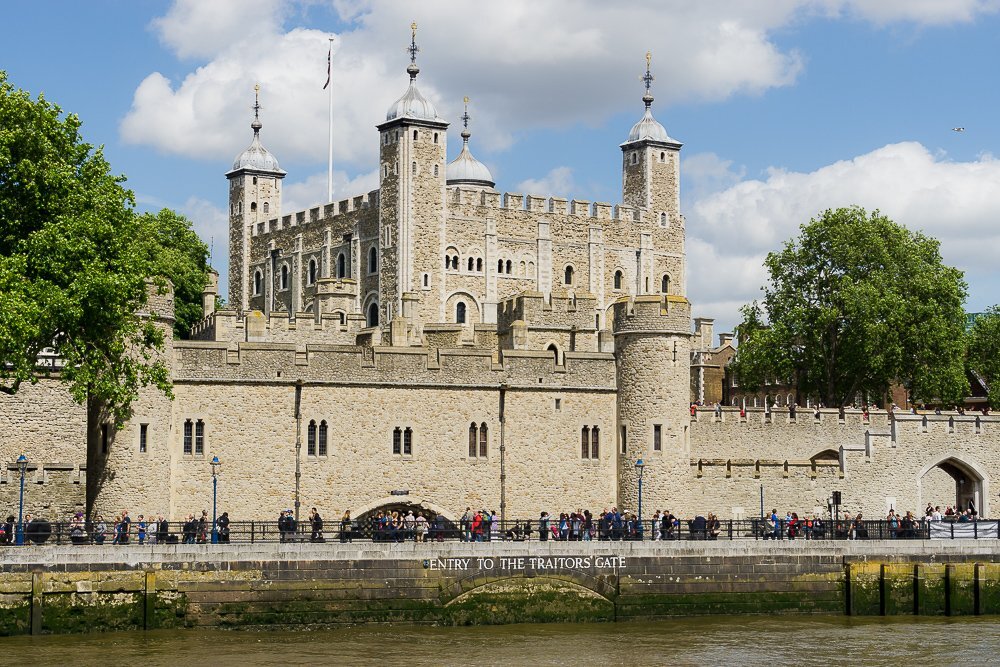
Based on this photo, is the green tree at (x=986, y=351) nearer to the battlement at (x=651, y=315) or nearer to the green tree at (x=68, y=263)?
the battlement at (x=651, y=315)

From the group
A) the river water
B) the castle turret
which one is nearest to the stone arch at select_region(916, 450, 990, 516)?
the castle turret

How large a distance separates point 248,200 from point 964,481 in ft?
184

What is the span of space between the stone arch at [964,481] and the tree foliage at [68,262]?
25879 mm

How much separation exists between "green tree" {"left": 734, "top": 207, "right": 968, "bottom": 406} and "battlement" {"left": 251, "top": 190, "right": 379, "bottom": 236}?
91.4ft

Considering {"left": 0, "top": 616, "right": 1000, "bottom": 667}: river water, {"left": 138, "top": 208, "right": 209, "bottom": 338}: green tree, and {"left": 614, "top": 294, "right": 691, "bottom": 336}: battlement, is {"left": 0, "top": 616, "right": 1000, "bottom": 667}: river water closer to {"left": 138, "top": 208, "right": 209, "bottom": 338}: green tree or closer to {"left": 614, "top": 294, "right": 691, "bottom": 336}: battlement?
{"left": 614, "top": 294, "right": 691, "bottom": 336}: battlement

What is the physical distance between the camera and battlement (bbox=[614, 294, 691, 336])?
50094mm

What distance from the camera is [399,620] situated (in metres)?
39.2

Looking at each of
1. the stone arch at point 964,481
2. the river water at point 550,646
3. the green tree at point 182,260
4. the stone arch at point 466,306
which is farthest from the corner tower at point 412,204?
the river water at point 550,646

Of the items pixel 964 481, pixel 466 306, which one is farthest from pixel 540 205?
pixel 964 481

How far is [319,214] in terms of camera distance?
98250 mm

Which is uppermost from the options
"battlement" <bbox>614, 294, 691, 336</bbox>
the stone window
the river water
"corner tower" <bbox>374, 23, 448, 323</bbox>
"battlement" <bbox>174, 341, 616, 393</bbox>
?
"corner tower" <bbox>374, 23, 448, 323</bbox>

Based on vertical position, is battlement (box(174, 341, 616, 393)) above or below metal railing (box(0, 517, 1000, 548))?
above

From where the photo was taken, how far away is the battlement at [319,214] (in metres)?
93.4

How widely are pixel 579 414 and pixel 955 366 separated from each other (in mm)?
24767
